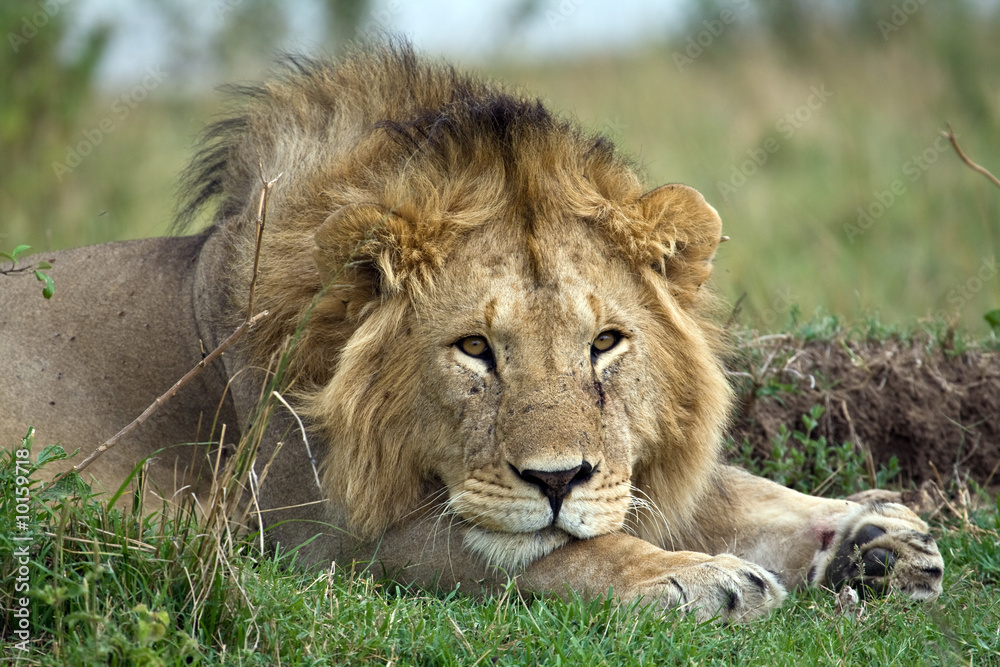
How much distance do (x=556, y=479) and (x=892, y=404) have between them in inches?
96.5

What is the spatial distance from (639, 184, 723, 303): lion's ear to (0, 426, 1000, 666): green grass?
3.78 ft

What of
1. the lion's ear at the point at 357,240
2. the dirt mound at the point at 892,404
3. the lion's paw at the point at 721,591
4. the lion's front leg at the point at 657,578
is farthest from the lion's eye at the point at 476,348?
the dirt mound at the point at 892,404

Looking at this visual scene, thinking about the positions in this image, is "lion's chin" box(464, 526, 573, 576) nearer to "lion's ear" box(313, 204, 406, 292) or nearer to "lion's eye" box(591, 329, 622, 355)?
"lion's eye" box(591, 329, 622, 355)

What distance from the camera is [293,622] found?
9.12 ft

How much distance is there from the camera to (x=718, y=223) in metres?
3.60

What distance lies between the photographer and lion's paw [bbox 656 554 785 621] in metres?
3.05

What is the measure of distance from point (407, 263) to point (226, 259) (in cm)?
78

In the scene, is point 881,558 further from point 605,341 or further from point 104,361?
point 104,361

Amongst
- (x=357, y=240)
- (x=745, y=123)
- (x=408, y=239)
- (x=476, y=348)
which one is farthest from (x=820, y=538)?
(x=745, y=123)

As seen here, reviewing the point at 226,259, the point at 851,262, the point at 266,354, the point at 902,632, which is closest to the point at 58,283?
the point at 226,259

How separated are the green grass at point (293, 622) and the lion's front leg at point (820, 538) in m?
0.26

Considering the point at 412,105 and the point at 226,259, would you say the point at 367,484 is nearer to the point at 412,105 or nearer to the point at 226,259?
the point at 226,259

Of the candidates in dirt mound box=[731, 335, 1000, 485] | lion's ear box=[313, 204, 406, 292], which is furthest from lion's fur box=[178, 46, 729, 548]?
dirt mound box=[731, 335, 1000, 485]

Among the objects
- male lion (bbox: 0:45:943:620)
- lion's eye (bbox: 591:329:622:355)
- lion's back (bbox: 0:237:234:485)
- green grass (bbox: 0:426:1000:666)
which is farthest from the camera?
lion's back (bbox: 0:237:234:485)
